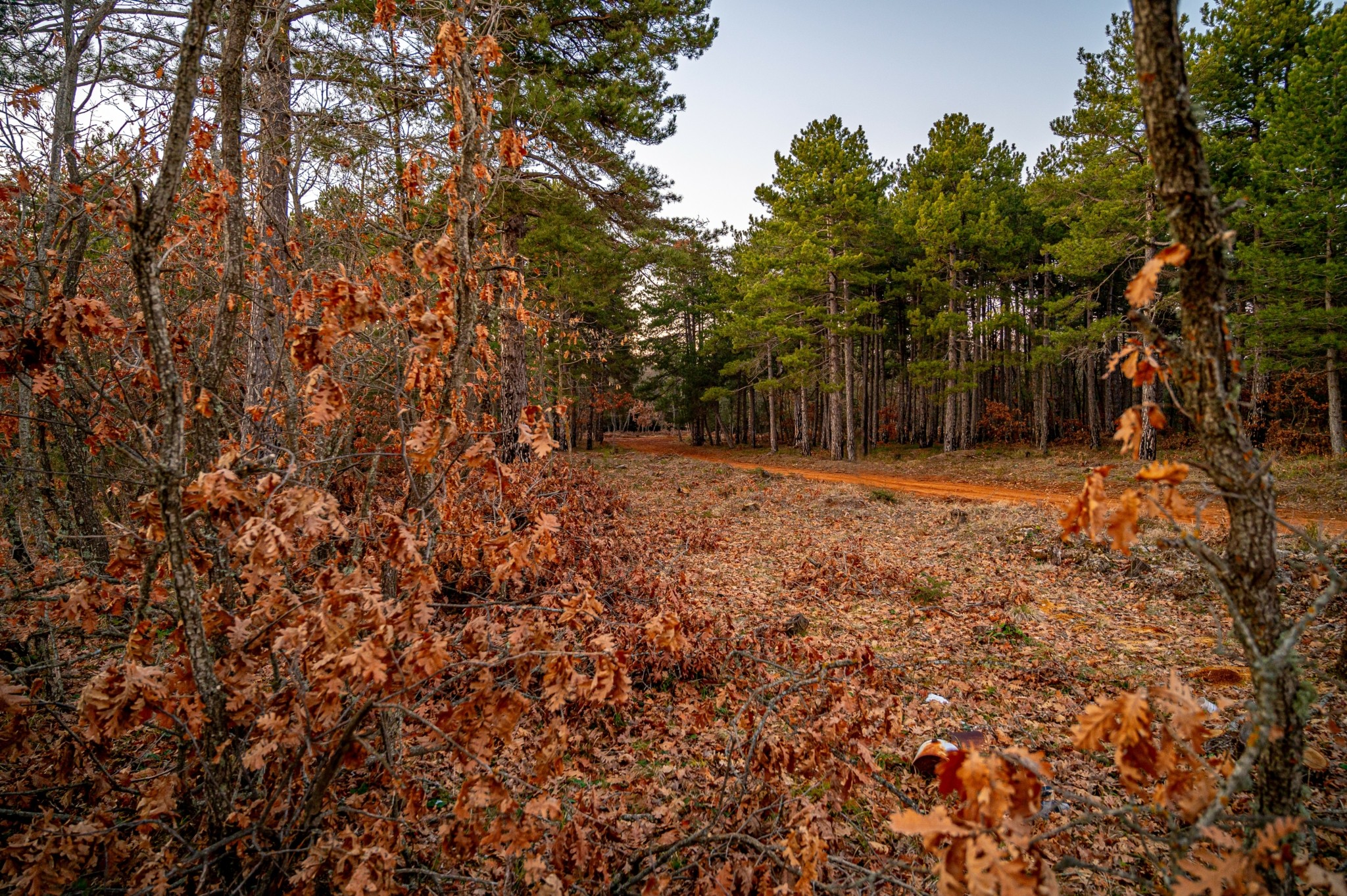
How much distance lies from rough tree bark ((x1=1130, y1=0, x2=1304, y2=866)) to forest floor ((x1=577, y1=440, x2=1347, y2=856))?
0.53 ft

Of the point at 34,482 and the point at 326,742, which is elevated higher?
the point at 34,482

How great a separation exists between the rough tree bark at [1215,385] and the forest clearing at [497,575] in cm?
1

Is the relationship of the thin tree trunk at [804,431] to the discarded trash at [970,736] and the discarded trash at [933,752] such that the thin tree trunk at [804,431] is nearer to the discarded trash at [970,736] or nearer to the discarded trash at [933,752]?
the discarded trash at [970,736]

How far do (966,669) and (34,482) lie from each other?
9041 mm

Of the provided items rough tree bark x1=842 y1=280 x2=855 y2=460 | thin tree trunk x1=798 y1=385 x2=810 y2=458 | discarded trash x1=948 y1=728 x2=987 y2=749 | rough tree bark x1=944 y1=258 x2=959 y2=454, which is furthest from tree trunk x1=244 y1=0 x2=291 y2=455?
thin tree trunk x1=798 y1=385 x2=810 y2=458

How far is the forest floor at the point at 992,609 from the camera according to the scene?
4.80 metres

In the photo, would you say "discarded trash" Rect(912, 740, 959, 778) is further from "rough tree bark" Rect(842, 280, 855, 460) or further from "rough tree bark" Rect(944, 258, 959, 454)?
"rough tree bark" Rect(944, 258, 959, 454)

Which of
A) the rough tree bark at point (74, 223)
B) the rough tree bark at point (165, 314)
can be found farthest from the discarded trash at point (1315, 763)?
the rough tree bark at point (74, 223)

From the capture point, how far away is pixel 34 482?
500 cm

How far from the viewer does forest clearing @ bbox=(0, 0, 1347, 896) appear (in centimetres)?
183

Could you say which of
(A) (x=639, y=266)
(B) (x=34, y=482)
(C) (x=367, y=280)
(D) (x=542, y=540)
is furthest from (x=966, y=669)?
(A) (x=639, y=266)

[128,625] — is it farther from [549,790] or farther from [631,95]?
[631,95]

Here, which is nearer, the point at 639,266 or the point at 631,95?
the point at 631,95

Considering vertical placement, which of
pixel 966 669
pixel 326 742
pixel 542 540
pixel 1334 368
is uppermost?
pixel 1334 368
